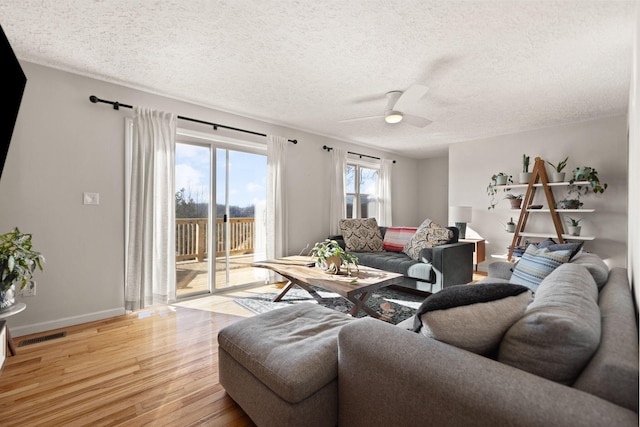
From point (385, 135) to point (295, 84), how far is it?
7.98 ft

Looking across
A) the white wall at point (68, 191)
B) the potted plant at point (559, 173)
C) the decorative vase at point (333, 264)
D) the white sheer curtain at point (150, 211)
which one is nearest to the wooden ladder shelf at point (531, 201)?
the potted plant at point (559, 173)

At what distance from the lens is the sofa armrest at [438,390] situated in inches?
29.5

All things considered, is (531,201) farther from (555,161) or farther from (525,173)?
(555,161)

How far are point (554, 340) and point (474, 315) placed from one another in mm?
225

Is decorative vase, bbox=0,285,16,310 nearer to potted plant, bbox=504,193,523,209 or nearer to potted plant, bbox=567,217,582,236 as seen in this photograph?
potted plant, bbox=504,193,523,209

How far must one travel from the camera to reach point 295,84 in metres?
3.04

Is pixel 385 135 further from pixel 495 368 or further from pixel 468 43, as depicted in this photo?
pixel 495 368

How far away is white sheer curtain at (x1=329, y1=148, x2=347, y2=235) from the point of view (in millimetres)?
5055

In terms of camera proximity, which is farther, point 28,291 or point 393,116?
point 393,116

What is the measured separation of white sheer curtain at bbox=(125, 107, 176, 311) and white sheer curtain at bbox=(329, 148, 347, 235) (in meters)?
2.51

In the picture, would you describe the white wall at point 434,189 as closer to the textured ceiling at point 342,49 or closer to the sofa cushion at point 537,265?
the textured ceiling at point 342,49

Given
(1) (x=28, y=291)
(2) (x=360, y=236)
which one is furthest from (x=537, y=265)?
(1) (x=28, y=291)

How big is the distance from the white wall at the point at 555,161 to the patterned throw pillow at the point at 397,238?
5.36 ft

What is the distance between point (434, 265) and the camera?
3.48 m
